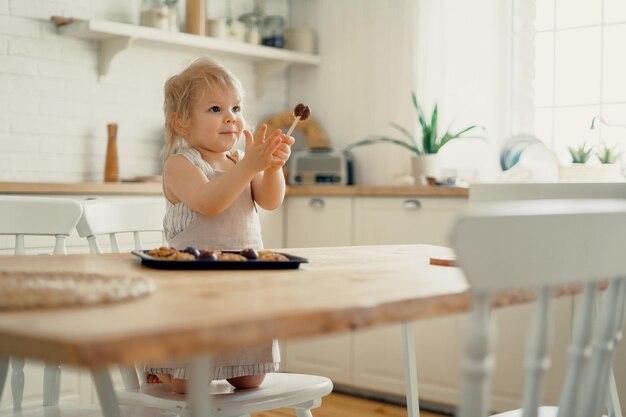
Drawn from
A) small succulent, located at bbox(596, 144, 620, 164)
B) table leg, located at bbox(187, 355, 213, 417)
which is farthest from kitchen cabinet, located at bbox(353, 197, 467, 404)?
table leg, located at bbox(187, 355, 213, 417)

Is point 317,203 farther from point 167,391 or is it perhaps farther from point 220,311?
point 220,311

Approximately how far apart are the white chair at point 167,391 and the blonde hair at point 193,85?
0.82ft

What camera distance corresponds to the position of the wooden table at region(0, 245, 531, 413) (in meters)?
0.76

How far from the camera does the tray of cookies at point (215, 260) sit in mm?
1360

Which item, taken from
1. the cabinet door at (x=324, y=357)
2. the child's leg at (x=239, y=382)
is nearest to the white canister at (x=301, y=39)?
the cabinet door at (x=324, y=357)

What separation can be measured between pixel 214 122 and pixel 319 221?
2055 mm

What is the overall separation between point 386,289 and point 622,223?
307 mm

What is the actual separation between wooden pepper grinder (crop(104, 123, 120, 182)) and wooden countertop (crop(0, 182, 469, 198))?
0.78 feet

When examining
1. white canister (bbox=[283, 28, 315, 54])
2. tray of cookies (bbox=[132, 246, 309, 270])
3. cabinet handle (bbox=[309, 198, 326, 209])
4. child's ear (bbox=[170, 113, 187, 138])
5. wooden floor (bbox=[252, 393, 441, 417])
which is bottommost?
wooden floor (bbox=[252, 393, 441, 417])

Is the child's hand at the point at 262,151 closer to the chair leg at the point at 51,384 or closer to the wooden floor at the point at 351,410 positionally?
the chair leg at the point at 51,384

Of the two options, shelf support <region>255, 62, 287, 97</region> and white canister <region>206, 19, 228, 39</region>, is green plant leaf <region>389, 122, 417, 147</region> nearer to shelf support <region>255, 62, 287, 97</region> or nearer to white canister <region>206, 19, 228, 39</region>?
shelf support <region>255, 62, 287, 97</region>

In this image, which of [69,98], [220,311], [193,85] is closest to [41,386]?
[69,98]

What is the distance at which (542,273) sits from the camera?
958 mm

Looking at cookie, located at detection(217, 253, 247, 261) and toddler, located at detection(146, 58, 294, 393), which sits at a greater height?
toddler, located at detection(146, 58, 294, 393)
